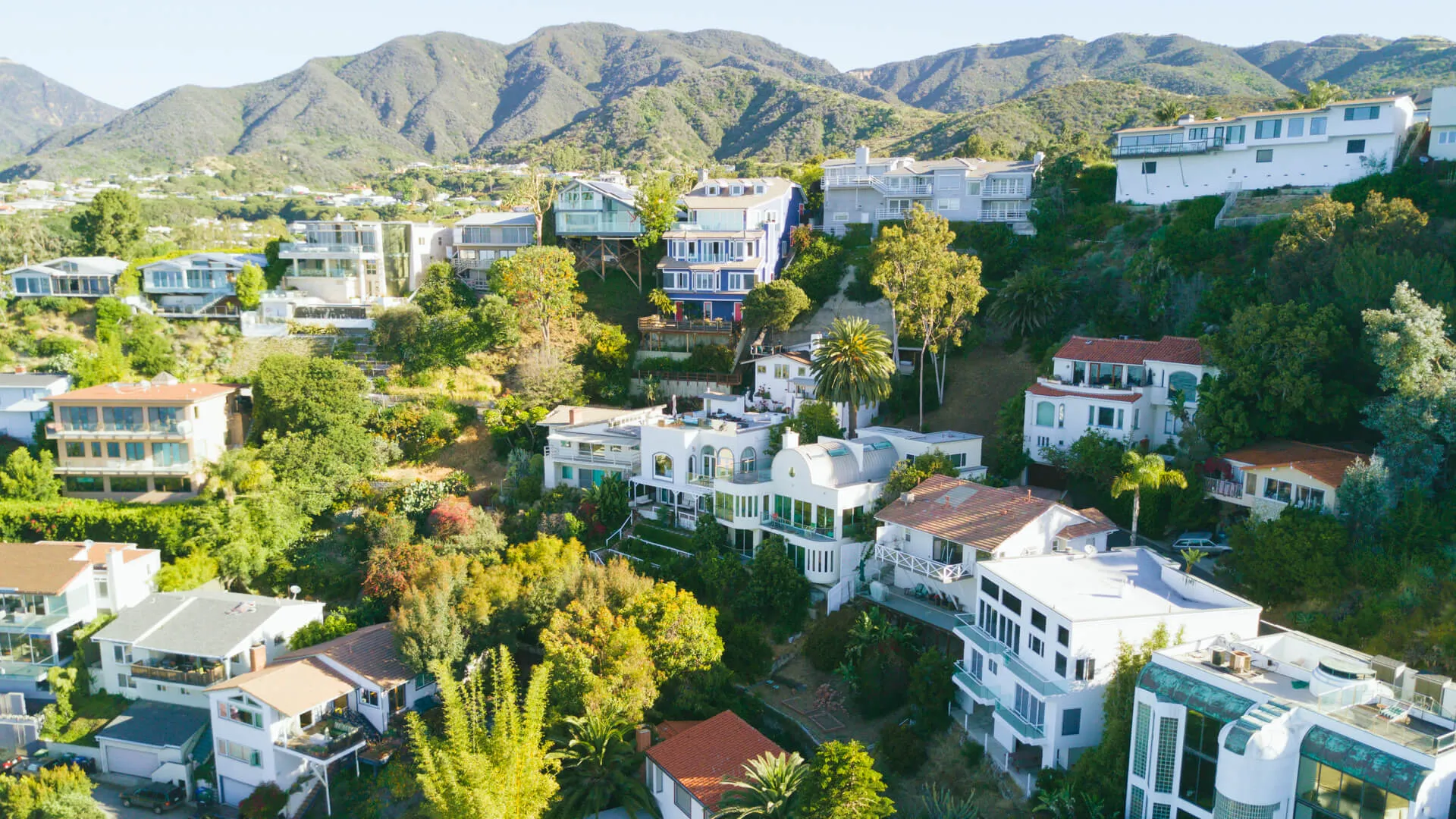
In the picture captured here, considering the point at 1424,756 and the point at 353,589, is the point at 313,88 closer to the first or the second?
the point at 353,589

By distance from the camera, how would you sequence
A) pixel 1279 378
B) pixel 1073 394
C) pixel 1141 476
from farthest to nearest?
pixel 1073 394
pixel 1279 378
pixel 1141 476

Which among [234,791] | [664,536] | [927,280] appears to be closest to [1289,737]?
[664,536]

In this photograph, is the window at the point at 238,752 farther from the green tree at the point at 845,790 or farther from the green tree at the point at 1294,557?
the green tree at the point at 1294,557

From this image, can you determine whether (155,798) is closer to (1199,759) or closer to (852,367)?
(852,367)

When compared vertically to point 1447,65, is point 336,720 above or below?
below

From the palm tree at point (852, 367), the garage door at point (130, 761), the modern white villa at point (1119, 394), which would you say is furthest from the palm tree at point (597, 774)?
the modern white villa at point (1119, 394)

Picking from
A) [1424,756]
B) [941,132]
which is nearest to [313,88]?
[941,132]

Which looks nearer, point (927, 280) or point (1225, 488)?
point (1225, 488)
